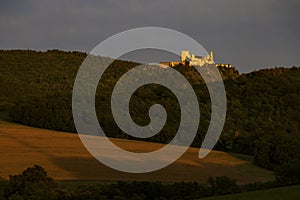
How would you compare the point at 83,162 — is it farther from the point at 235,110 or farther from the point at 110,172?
the point at 235,110

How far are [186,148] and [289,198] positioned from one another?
4181 centimetres

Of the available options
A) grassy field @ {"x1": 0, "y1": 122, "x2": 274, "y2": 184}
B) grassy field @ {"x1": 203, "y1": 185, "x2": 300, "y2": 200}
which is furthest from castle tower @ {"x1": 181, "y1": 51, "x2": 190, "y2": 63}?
grassy field @ {"x1": 203, "y1": 185, "x2": 300, "y2": 200}

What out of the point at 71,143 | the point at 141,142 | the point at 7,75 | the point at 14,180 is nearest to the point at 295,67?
the point at 141,142

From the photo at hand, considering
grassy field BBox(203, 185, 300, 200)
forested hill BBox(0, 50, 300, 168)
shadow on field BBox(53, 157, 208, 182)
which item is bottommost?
grassy field BBox(203, 185, 300, 200)

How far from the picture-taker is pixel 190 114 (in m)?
82.6

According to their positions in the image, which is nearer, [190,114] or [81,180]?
[81,180]

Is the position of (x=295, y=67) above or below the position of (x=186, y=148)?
above

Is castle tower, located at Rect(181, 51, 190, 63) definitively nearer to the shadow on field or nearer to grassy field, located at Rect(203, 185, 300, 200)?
the shadow on field

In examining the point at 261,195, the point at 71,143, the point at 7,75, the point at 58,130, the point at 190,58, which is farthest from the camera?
the point at 7,75

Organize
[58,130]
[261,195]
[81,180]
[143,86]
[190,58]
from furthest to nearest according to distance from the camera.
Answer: [190,58] → [143,86] → [58,130] → [81,180] → [261,195]

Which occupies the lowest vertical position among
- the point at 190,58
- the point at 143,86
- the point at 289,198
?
the point at 289,198

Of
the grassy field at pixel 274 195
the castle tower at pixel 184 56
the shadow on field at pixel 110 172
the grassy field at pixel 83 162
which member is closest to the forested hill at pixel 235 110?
the grassy field at pixel 83 162

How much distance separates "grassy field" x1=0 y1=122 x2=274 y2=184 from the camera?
5047 cm

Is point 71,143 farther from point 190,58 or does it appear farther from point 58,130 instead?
point 190,58
